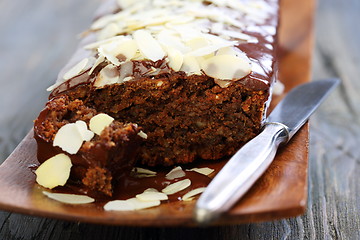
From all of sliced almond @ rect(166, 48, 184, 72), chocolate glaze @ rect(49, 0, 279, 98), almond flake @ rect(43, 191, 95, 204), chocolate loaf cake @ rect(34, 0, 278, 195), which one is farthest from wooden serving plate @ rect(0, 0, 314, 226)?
sliced almond @ rect(166, 48, 184, 72)

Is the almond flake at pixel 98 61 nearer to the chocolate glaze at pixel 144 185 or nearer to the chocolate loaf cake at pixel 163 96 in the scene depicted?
the chocolate loaf cake at pixel 163 96

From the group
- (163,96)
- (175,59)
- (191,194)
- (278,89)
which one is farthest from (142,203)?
(278,89)

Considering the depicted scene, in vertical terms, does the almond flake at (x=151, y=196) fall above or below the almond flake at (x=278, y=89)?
above

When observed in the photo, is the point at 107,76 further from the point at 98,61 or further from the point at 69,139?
the point at 69,139

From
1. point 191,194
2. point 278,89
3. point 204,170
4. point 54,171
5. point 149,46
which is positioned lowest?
point 278,89

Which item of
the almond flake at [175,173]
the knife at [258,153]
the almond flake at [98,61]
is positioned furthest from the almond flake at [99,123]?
the knife at [258,153]
